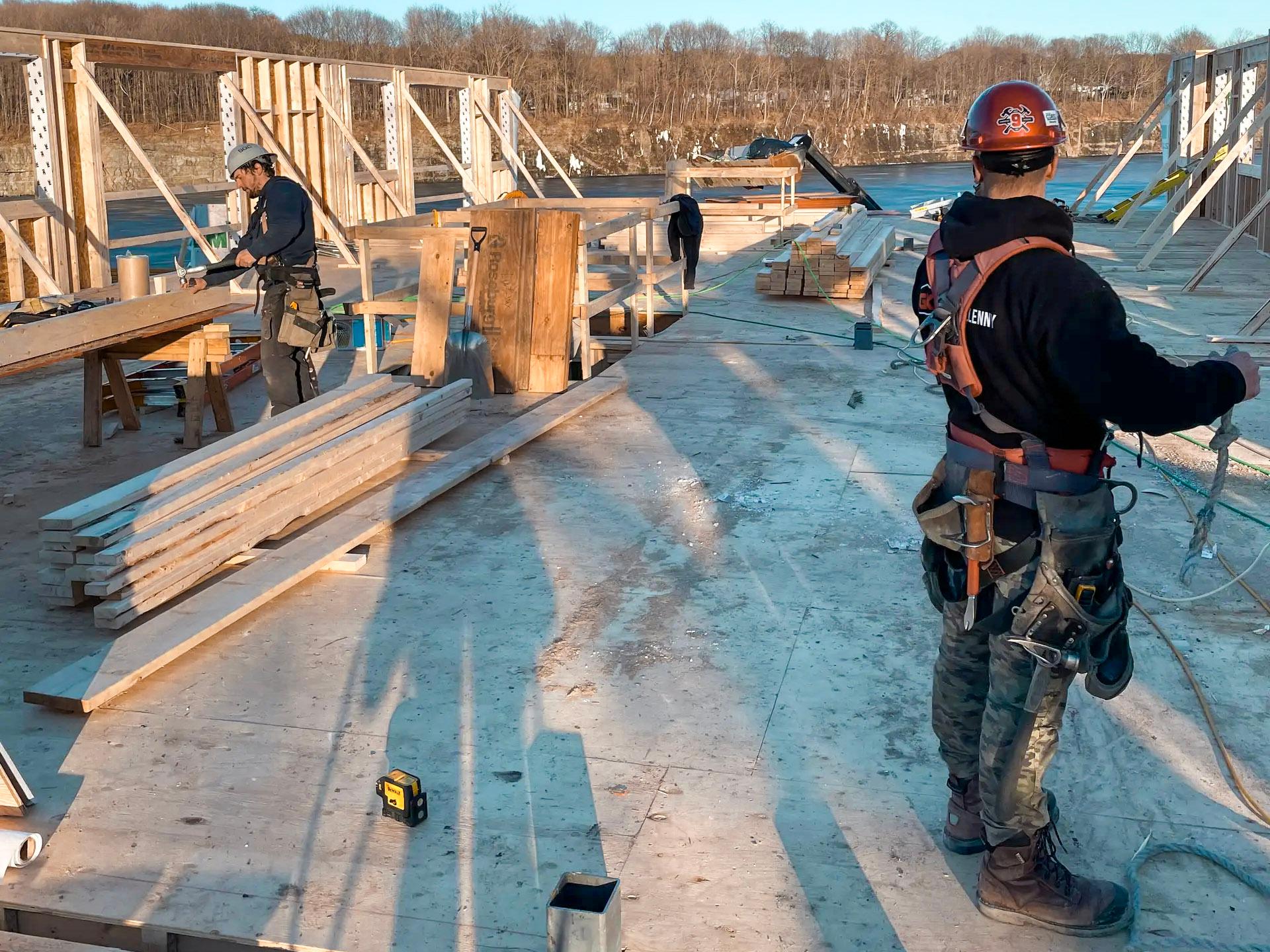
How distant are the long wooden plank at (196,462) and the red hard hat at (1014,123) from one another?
13.2ft

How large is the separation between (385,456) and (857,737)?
388 centimetres

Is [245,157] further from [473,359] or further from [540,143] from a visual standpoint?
[540,143]

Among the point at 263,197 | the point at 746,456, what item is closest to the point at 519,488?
the point at 746,456

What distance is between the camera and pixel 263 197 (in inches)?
322

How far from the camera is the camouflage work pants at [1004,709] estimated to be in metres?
3.13

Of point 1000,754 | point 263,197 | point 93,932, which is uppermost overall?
point 263,197

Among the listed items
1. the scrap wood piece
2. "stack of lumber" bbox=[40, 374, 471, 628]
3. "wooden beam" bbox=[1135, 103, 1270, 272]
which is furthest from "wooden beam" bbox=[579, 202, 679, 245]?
"wooden beam" bbox=[1135, 103, 1270, 272]

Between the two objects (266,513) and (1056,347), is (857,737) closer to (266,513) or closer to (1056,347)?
(1056,347)

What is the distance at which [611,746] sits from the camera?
4.25m

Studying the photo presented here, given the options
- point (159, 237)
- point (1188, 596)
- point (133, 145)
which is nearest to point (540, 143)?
point (159, 237)

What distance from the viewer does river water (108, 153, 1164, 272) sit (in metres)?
31.4

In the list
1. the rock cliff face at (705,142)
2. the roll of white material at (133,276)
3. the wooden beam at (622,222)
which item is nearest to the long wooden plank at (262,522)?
the roll of white material at (133,276)

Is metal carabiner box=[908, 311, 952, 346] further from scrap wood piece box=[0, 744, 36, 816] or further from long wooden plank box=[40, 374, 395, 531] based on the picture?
long wooden plank box=[40, 374, 395, 531]

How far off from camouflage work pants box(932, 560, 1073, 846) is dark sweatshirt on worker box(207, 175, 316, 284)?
19.6ft
